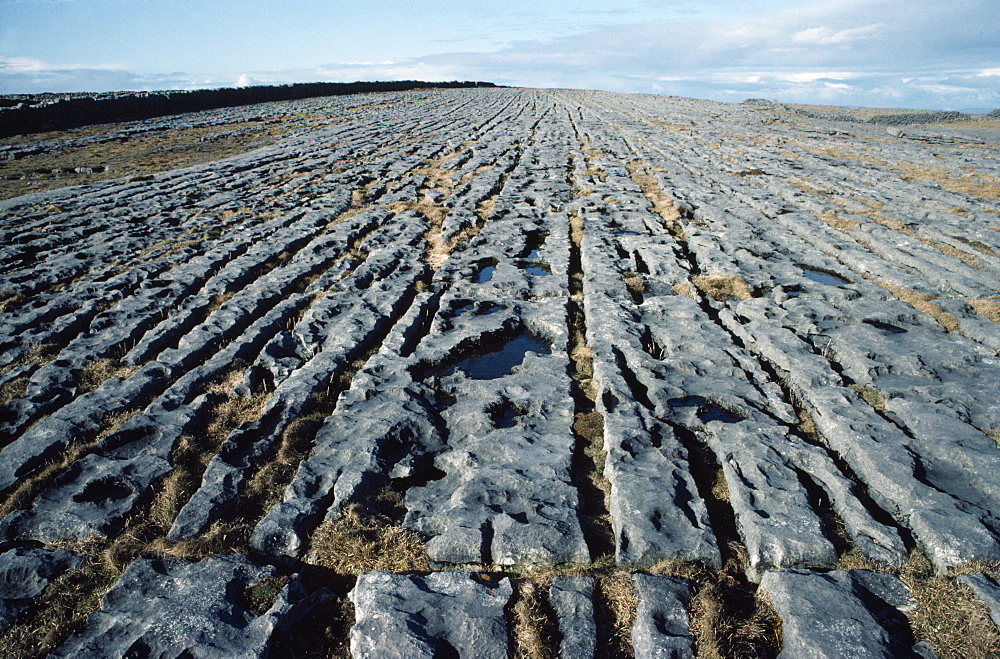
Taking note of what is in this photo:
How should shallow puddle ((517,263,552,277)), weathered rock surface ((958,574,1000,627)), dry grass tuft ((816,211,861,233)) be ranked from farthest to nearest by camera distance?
dry grass tuft ((816,211,861,233)) → shallow puddle ((517,263,552,277)) → weathered rock surface ((958,574,1000,627))

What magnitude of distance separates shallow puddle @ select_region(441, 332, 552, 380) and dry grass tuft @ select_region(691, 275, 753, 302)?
2475 mm

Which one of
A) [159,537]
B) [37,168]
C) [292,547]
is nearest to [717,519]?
[292,547]

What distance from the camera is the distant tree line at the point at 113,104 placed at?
72.3 ft

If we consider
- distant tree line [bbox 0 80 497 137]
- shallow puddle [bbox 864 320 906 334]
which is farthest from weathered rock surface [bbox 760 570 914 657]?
distant tree line [bbox 0 80 497 137]

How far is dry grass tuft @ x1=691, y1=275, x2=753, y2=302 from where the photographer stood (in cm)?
665

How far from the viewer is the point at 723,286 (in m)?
6.89

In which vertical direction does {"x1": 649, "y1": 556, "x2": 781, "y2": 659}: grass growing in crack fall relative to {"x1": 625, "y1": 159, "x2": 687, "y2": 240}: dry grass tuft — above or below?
below

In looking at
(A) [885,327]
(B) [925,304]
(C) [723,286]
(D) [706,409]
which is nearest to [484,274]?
(C) [723,286]

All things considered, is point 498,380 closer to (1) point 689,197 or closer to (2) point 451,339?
(2) point 451,339

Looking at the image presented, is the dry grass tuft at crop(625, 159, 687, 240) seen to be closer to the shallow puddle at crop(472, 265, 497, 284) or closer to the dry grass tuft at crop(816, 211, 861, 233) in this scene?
the dry grass tuft at crop(816, 211, 861, 233)

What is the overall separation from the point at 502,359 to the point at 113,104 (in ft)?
98.5

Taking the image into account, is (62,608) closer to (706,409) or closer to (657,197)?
(706,409)

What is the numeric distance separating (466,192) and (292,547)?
10213 mm

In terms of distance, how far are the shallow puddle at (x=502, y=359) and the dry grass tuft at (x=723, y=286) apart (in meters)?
2.48
